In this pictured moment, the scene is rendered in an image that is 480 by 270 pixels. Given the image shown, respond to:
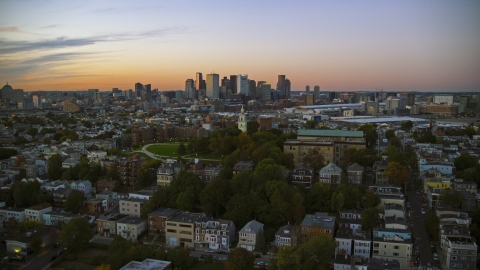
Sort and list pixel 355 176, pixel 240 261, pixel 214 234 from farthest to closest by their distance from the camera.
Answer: pixel 355 176 → pixel 214 234 → pixel 240 261

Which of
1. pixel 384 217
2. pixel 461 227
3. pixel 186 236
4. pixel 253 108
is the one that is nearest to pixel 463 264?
pixel 461 227

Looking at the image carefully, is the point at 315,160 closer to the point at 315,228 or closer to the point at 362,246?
the point at 315,228

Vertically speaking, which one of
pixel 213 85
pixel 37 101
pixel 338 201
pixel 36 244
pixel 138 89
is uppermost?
pixel 213 85

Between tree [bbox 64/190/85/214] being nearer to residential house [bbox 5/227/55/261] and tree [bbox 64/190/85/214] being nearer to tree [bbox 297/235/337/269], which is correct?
residential house [bbox 5/227/55/261]

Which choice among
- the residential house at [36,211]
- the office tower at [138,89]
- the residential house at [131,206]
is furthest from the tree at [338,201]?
the office tower at [138,89]

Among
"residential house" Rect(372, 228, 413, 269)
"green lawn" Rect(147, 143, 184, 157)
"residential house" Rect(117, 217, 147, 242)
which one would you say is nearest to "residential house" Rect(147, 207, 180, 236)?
"residential house" Rect(117, 217, 147, 242)

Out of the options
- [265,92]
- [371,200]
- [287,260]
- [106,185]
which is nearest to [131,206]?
[106,185]
